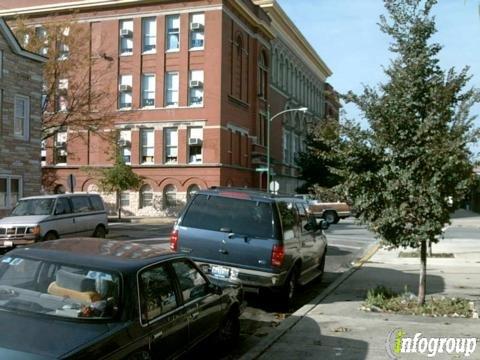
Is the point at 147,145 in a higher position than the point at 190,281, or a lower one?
higher

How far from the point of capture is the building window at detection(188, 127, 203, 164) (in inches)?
1736

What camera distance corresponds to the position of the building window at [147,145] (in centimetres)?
4512

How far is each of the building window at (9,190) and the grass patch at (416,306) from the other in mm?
19036

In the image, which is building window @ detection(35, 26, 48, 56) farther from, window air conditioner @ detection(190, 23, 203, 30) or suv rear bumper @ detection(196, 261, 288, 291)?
suv rear bumper @ detection(196, 261, 288, 291)

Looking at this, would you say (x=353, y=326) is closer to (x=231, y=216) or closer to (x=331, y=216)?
(x=231, y=216)

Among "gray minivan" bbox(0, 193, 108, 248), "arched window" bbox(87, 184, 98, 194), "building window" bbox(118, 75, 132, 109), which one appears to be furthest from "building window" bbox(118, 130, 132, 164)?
"gray minivan" bbox(0, 193, 108, 248)

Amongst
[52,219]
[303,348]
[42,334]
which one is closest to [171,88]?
[52,219]

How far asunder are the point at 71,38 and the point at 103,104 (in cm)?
1227

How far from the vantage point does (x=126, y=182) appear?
40.5 m

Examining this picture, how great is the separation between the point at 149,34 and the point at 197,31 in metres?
3.77

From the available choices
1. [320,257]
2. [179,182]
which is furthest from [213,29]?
[320,257]

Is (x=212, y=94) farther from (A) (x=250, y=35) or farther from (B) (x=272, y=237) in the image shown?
(B) (x=272, y=237)

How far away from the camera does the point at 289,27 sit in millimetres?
62125

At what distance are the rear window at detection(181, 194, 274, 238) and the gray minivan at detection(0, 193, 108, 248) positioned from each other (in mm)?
8877
